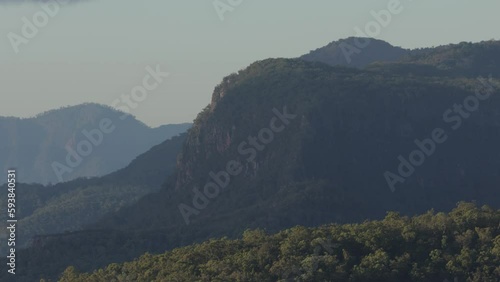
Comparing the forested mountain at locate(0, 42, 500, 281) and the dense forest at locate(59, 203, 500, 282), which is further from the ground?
the forested mountain at locate(0, 42, 500, 281)

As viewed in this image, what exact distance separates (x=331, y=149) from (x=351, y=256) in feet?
265

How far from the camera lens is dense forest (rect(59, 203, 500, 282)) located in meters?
70.1

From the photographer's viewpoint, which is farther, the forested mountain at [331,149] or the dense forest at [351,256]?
the forested mountain at [331,149]

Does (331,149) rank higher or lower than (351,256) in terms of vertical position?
higher

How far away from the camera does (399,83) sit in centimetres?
16875

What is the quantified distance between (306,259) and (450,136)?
301 feet

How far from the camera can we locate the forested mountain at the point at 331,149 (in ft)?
479

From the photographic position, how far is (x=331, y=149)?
5989 inches

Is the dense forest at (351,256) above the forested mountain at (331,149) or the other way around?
the other way around

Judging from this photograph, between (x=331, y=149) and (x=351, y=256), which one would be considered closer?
(x=351, y=256)

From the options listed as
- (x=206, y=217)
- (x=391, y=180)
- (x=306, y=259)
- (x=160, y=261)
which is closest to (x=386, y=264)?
(x=306, y=259)

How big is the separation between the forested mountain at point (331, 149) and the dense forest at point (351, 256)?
55247 millimetres

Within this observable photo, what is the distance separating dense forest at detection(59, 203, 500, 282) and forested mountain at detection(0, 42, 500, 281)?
5525 cm

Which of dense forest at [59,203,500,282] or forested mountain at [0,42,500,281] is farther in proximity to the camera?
forested mountain at [0,42,500,281]
